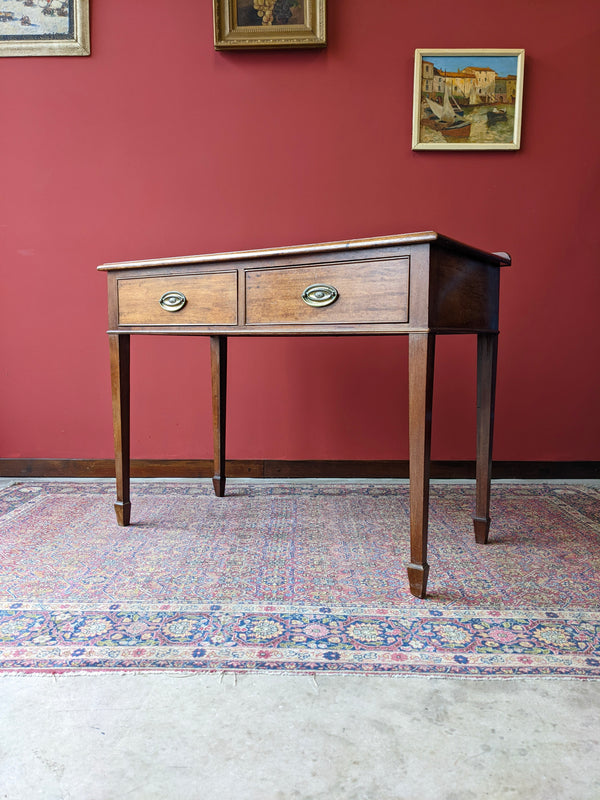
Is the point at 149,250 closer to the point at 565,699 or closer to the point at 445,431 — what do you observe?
the point at 445,431

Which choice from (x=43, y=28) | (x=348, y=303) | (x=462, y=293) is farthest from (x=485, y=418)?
(x=43, y=28)

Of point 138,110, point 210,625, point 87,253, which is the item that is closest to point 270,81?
point 138,110

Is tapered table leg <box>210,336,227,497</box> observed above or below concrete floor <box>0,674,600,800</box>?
above

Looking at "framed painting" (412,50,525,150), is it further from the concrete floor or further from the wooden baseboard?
the concrete floor

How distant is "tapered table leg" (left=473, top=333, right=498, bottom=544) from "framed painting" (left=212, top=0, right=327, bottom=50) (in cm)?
166

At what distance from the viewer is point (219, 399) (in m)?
2.47

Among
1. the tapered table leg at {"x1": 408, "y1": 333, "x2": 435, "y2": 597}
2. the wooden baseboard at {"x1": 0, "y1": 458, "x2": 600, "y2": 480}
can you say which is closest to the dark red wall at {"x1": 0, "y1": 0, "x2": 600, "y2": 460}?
the wooden baseboard at {"x1": 0, "y1": 458, "x2": 600, "y2": 480}

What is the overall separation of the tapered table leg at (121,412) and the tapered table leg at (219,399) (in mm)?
440

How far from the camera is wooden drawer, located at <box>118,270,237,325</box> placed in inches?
71.8

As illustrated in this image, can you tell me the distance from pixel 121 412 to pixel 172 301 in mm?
455

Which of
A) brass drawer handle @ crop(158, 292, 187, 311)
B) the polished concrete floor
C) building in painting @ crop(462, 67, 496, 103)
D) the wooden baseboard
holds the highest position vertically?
building in painting @ crop(462, 67, 496, 103)

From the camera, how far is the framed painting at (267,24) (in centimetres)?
259

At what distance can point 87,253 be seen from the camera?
Result: 2787 millimetres

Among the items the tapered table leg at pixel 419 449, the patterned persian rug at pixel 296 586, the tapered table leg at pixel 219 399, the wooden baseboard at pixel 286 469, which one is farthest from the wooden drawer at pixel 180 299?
the wooden baseboard at pixel 286 469
